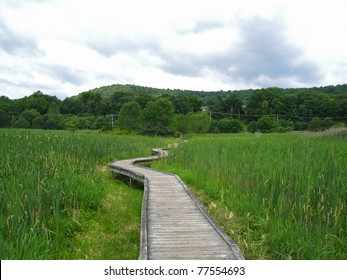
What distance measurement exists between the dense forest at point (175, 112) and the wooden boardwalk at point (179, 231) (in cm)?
3645

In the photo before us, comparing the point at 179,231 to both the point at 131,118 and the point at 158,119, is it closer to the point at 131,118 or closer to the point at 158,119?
the point at 158,119

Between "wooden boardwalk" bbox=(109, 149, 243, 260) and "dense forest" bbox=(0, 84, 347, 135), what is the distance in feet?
120

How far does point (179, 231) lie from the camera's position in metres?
4.37

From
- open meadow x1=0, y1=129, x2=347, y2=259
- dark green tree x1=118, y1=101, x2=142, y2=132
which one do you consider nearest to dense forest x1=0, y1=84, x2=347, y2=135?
dark green tree x1=118, y1=101, x2=142, y2=132

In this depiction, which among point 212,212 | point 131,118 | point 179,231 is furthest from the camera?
point 131,118

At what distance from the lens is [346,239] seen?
3.92 m

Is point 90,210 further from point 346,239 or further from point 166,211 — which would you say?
point 346,239

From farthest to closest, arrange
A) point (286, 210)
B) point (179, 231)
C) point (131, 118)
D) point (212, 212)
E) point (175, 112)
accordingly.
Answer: point (175, 112) < point (131, 118) < point (212, 212) < point (286, 210) < point (179, 231)

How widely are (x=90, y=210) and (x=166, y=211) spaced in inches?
70.3

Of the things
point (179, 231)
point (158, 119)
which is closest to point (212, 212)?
point (179, 231)

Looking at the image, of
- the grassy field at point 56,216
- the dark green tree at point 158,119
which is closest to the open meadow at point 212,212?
the grassy field at point 56,216

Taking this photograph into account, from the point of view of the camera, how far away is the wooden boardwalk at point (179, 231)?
3.62m

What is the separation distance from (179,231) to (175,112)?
210 feet

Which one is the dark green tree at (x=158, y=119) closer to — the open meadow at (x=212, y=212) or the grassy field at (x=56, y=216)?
the grassy field at (x=56, y=216)
